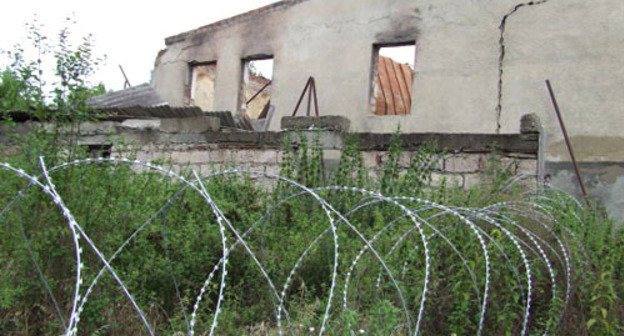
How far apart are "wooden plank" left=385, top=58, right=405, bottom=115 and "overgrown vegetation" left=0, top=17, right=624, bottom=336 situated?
7703mm

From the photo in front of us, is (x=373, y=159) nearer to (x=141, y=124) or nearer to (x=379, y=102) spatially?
(x=141, y=124)

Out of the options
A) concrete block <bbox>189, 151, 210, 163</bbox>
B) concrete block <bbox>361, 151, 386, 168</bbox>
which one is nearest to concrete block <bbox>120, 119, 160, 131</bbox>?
concrete block <bbox>189, 151, 210, 163</bbox>

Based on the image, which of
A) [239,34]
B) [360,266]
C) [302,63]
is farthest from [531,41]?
[360,266]

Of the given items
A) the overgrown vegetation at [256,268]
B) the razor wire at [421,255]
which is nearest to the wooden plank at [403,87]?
the overgrown vegetation at [256,268]

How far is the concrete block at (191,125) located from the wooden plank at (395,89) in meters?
5.67

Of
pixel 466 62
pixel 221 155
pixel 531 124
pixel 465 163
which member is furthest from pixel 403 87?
pixel 531 124

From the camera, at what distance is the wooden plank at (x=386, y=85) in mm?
12938

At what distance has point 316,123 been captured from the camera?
294 inches

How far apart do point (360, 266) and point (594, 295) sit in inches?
64.9

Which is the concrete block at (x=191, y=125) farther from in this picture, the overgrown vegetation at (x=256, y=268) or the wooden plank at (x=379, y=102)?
the wooden plank at (x=379, y=102)

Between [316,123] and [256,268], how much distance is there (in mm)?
2934

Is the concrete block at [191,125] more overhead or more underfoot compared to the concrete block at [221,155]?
more overhead

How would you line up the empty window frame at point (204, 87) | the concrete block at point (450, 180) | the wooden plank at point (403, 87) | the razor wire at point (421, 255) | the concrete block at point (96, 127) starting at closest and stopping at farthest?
the razor wire at point (421, 255) < the concrete block at point (450, 180) < the concrete block at point (96, 127) < the wooden plank at point (403, 87) < the empty window frame at point (204, 87)

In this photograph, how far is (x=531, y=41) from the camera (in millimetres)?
10711
